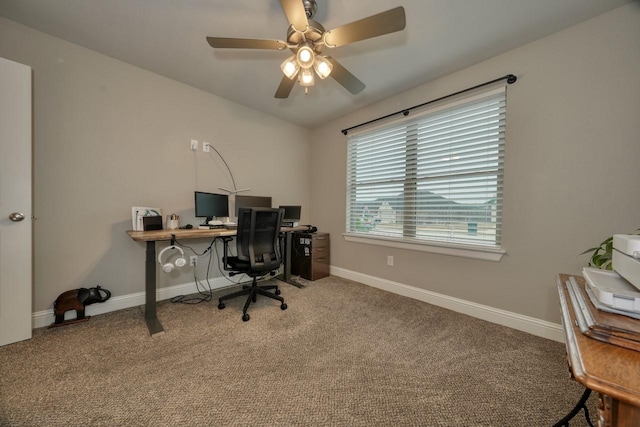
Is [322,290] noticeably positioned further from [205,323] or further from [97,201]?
[97,201]

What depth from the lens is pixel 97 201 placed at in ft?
7.09

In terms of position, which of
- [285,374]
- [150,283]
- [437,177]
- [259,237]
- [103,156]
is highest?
[103,156]

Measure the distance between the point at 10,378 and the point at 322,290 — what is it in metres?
2.42

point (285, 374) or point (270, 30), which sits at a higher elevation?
point (270, 30)

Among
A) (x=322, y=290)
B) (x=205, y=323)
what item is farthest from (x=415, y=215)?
(x=205, y=323)

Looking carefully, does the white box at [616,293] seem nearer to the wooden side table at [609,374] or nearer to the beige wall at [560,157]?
the wooden side table at [609,374]

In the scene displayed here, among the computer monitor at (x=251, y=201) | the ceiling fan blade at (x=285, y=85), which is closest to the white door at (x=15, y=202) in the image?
the computer monitor at (x=251, y=201)

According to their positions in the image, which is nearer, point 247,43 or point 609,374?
point 609,374

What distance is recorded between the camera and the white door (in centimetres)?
163

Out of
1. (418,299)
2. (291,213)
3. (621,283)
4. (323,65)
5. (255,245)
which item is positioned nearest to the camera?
(621,283)

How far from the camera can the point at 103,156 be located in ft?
7.15

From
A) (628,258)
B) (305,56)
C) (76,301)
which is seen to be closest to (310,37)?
(305,56)

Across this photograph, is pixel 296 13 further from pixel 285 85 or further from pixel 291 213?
pixel 291 213

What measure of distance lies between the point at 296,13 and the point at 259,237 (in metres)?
1.81
